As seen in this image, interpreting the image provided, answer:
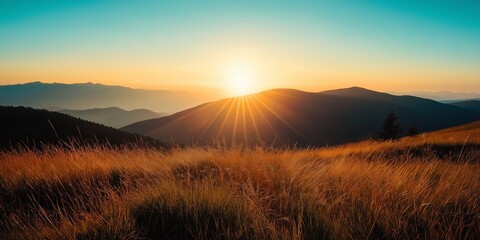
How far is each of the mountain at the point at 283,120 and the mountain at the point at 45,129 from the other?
71.6 m

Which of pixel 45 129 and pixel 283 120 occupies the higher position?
pixel 45 129

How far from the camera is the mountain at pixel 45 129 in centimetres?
3716

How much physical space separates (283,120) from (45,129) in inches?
4149

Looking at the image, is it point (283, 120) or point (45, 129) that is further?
point (283, 120)

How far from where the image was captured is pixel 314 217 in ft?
9.78

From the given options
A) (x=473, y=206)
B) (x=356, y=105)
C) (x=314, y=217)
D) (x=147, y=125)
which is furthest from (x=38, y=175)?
(x=356, y=105)

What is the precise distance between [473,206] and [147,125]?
148 meters

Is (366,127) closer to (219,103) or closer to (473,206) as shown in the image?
(219,103)

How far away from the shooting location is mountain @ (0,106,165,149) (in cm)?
3716

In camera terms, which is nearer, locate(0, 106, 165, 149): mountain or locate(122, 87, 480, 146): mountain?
locate(0, 106, 165, 149): mountain

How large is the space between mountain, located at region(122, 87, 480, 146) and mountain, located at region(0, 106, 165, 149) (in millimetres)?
71589

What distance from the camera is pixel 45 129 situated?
131 feet

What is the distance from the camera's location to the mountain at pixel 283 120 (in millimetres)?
126375

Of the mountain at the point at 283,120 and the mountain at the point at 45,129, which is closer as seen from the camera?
the mountain at the point at 45,129
